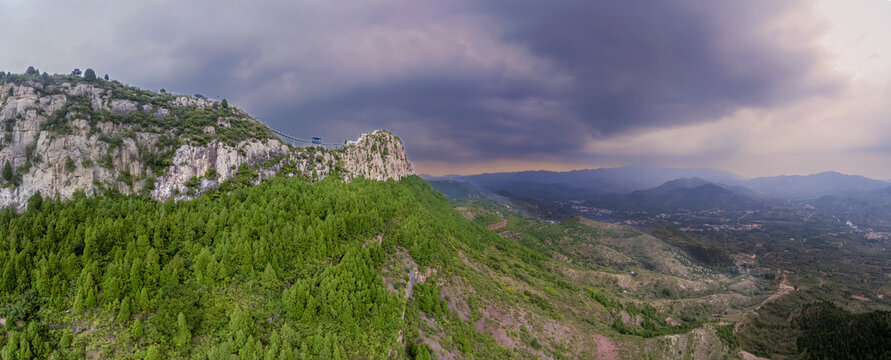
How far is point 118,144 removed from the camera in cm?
6938

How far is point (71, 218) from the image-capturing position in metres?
53.5

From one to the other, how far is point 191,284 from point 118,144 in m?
50.9

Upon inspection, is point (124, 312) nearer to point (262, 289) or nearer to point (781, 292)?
point (262, 289)

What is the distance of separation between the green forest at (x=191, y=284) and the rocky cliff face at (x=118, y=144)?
6.40 meters

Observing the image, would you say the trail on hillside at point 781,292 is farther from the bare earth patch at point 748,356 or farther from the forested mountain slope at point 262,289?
the forested mountain slope at point 262,289

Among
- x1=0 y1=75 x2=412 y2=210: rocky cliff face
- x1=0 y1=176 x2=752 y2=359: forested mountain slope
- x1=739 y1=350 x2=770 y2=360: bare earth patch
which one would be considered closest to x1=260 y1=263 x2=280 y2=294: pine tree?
x1=0 y1=176 x2=752 y2=359: forested mountain slope

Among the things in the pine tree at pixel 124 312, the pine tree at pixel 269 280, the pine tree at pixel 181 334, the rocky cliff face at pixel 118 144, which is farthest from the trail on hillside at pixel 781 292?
the rocky cliff face at pixel 118 144

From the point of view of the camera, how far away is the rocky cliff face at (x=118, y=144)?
61.3m

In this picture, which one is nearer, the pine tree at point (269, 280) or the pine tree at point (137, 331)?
the pine tree at point (137, 331)

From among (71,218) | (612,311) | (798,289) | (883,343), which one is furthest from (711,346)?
(71,218)

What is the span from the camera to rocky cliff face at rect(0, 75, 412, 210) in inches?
2415

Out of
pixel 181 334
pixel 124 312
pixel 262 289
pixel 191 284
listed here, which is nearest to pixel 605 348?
pixel 262 289

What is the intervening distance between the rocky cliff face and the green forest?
640 centimetres

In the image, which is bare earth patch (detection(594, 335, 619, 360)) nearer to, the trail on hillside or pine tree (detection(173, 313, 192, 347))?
pine tree (detection(173, 313, 192, 347))
